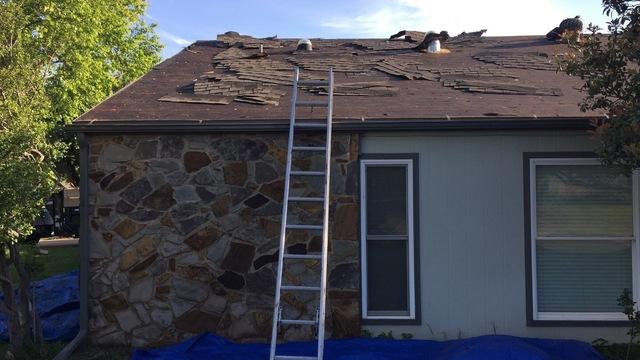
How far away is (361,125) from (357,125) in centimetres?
4

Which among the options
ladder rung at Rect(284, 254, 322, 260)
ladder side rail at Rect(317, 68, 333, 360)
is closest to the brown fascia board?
ladder side rail at Rect(317, 68, 333, 360)

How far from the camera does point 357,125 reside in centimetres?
733

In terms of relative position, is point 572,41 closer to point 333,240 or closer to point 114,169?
point 333,240

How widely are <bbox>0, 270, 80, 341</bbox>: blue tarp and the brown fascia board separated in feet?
8.40

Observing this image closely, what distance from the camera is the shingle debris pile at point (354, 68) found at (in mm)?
8570

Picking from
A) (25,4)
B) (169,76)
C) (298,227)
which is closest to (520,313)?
(298,227)

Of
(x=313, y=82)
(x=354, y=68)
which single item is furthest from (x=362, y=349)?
(x=354, y=68)

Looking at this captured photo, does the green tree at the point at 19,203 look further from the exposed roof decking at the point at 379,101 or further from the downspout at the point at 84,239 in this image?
the exposed roof decking at the point at 379,101

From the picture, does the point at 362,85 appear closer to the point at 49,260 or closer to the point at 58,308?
the point at 58,308

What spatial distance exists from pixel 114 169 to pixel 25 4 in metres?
13.0

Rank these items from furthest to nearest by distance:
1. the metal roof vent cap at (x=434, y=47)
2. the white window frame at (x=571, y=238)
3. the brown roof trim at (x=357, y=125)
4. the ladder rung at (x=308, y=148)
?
the metal roof vent cap at (x=434, y=47)
the white window frame at (x=571, y=238)
the brown roof trim at (x=357, y=125)
the ladder rung at (x=308, y=148)

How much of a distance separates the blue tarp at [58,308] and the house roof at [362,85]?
2.62 meters

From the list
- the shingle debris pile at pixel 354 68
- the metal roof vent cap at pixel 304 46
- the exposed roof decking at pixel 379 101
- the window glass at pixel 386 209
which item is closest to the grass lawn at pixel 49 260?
the exposed roof decking at pixel 379 101

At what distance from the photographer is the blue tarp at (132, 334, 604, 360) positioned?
6.70 meters
